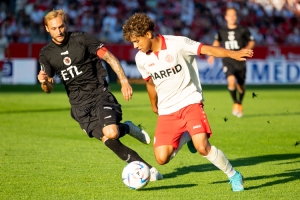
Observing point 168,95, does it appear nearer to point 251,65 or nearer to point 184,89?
point 184,89

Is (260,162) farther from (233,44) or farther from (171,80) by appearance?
(233,44)

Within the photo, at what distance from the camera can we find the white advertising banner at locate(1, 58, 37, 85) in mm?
26484

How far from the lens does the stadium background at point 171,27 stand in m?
28.0

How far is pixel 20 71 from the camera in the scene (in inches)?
1061

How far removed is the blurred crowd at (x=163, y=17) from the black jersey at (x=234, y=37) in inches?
548

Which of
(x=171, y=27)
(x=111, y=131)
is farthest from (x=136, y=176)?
(x=171, y=27)

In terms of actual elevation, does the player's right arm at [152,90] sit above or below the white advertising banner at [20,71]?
above

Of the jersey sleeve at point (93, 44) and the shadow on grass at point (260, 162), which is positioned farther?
the jersey sleeve at point (93, 44)

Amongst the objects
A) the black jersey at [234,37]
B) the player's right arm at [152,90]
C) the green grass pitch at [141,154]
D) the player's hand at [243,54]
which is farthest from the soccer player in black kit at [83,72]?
the black jersey at [234,37]

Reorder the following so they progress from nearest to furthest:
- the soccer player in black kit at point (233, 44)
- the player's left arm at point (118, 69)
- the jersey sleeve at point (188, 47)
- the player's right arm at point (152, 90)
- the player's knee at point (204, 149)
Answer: the player's knee at point (204, 149) → the jersey sleeve at point (188, 47) → the player's left arm at point (118, 69) → the player's right arm at point (152, 90) → the soccer player in black kit at point (233, 44)

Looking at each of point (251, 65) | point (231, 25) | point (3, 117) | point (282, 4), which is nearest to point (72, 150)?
point (3, 117)

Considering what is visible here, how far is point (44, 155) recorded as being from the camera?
9.73 m

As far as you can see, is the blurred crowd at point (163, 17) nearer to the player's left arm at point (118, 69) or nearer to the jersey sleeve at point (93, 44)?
the jersey sleeve at point (93, 44)

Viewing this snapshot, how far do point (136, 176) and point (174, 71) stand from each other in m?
1.23
